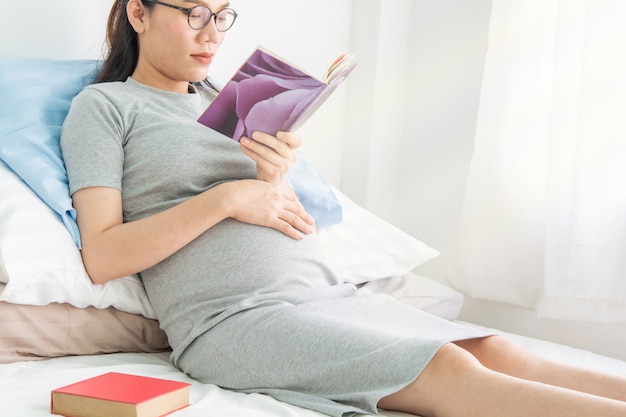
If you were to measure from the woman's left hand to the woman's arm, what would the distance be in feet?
0.22

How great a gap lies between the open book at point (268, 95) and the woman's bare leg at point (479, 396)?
1.51ft

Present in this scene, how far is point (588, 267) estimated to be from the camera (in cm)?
180

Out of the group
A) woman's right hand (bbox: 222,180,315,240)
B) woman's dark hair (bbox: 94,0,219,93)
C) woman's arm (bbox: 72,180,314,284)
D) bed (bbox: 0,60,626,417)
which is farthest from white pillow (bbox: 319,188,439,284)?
woman's dark hair (bbox: 94,0,219,93)

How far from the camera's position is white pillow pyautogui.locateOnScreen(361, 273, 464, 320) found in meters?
1.74

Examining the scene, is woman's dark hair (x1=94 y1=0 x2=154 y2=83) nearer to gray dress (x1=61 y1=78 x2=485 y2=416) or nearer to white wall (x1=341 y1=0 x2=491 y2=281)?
gray dress (x1=61 y1=78 x2=485 y2=416)

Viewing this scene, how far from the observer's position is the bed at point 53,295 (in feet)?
3.78

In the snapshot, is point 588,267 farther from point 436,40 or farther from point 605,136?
point 436,40

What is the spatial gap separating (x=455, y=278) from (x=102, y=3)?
112cm

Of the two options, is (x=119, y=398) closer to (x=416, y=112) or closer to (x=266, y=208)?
(x=266, y=208)

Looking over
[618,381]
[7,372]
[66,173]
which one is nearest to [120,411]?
[7,372]

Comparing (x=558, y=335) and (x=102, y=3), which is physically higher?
(x=102, y=3)

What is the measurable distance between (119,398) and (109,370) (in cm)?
26

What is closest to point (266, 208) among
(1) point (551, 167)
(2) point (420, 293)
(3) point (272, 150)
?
(3) point (272, 150)

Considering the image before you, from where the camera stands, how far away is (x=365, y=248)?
174cm
